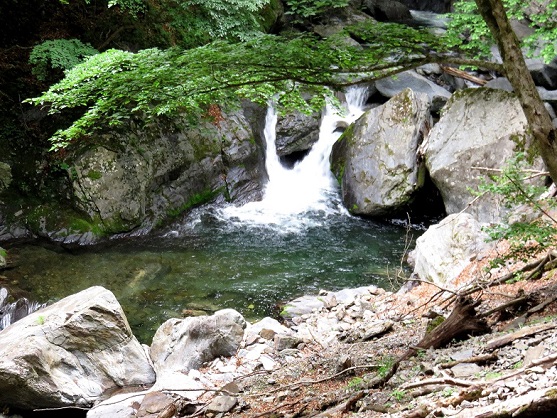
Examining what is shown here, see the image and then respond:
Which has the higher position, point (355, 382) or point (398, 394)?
point (398, 394)

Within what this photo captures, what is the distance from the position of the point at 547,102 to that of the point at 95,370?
41.7 ft

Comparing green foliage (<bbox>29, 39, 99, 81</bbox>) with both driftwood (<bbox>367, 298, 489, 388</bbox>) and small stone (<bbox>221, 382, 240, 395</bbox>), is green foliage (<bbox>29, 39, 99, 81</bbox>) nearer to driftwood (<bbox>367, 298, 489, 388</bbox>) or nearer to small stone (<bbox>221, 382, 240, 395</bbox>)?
small stone (<bbox>221, 382, 240, 395</bbox>)

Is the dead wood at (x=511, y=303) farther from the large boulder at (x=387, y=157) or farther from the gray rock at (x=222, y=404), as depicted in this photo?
the large boulder at (x=387, y=157)

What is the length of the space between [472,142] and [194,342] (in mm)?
8115

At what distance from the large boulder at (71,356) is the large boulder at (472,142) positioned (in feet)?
25.7

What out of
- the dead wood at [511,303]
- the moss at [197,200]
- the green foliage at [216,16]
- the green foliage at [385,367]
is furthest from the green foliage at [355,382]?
the green foliage at [216,16]

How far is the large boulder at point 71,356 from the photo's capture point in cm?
591

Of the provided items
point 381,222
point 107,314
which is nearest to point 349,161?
point 381,222

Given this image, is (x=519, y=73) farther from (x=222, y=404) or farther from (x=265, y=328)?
(x=265, y=328)

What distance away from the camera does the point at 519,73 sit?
359 cm

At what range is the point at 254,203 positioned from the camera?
14.1 metres

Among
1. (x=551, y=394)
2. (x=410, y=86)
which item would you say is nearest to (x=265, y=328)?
(x=551, y=394)

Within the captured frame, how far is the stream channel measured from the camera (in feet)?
30.0

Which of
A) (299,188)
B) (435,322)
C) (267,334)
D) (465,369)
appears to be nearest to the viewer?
(465,369)
